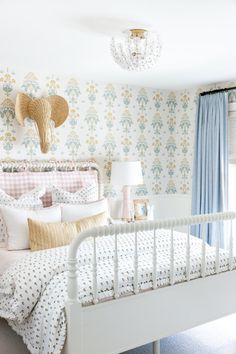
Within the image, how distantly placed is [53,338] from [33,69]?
2.78m

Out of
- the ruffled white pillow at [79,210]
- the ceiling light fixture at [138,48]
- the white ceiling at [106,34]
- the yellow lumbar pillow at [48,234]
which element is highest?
the white ceiling at [106,34]

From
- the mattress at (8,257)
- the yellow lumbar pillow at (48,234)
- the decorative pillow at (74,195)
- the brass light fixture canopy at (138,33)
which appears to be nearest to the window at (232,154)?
the decorative pillow at (74,195)

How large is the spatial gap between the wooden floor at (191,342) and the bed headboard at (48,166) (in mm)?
1515

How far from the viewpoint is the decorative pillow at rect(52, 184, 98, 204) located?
3.92 metres

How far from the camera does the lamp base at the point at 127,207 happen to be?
14.7 feet

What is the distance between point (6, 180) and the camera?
Result: 392cm

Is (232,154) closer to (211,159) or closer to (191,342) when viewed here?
(211,159)

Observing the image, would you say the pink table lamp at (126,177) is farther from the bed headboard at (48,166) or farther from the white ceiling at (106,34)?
the white ceiling at (106,34)

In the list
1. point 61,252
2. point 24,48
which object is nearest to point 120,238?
point 61,252

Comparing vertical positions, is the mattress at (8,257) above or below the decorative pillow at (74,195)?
below

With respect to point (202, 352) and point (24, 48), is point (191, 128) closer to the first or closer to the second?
point (24, 48)

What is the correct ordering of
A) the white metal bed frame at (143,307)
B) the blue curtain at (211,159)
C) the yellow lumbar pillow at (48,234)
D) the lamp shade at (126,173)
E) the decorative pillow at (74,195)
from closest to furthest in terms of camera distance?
the white metal bed frame at (143,307)
the yellow lumbar pillow at (48,234)
the decorative pillow at (74,195)
the lamp shade at (126,173)
the blue curtain at (211,159)

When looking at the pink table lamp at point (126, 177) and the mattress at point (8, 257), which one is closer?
the mattress at point (8, 257)

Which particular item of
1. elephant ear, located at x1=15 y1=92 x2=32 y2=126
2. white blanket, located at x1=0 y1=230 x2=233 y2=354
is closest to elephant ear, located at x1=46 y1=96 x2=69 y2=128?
elephant ear, located at x1=15 y1=92 x2=32 y2=126
